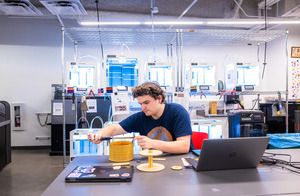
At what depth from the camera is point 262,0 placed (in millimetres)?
5434

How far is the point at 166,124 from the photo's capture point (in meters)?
1.83

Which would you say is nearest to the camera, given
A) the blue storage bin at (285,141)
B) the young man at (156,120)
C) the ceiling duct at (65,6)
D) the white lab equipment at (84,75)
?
the young man at (156,120)

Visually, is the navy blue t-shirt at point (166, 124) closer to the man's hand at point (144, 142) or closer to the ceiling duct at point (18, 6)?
the man's hand at point (144, 142)

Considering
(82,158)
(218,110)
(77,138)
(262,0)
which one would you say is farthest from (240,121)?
(262,0)

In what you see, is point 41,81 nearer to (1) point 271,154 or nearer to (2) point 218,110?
(2) point 218,110

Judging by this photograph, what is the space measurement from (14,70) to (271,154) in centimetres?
537

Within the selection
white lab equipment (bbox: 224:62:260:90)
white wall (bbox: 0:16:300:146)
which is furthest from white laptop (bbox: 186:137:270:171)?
white wall (bbox: 0:16:300:146)

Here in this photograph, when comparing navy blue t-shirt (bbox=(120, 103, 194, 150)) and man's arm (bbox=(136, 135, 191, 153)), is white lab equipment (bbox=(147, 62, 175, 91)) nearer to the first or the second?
navy blue t-shirt (bbox=(120, 103, 194, 150))

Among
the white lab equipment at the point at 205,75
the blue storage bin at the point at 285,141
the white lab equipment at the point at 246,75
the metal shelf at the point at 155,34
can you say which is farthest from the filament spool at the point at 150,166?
the white lab equipment at the point at 246,75

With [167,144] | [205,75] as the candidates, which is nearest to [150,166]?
[167,144]

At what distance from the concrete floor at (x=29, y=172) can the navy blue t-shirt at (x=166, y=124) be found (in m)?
1.89

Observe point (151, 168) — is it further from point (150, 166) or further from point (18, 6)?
point (18, 6)

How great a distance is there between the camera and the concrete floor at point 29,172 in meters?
3.12

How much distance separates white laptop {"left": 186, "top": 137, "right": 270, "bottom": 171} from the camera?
3.83ft
